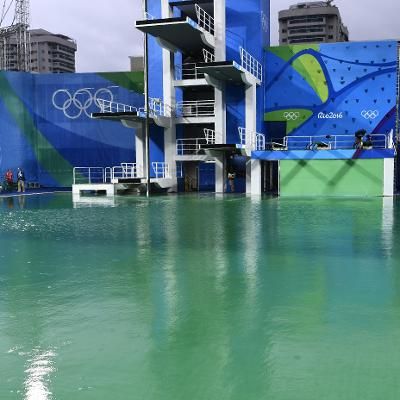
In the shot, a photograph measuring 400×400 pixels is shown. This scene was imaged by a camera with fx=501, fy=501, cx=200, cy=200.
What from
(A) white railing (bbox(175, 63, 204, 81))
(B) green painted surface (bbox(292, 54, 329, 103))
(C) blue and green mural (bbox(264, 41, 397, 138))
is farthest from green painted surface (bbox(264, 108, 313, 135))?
(A) white railing (bbox(175, 63, 204, 81))

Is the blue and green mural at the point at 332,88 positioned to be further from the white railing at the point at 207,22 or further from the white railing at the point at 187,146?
the white railing at the point at 187,146

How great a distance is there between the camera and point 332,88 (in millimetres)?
28172

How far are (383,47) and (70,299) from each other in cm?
2594

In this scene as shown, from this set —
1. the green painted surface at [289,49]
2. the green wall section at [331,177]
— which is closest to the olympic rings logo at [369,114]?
the green painted surface at [289,49]

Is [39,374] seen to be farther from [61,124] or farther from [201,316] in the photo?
[61,124]

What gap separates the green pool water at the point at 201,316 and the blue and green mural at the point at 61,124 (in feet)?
68.1

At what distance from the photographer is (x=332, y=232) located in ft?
39.4

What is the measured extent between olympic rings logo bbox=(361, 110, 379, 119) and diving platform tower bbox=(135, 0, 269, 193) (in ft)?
18.5

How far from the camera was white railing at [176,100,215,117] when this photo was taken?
94.3 ft

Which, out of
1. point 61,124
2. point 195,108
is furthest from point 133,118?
point 61,124

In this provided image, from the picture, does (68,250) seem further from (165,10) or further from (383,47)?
(383,47)

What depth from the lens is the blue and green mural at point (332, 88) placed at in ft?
90.6

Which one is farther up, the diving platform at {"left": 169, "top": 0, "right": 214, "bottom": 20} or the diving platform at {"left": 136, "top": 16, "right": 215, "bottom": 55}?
the diving platform at {"left": 169, "top": 0, "right": 214, "bottom": 20}

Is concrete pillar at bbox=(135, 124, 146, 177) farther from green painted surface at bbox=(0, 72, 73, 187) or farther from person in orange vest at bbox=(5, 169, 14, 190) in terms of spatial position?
person in orange vest at bbox=(5, 169, 14, 190)
